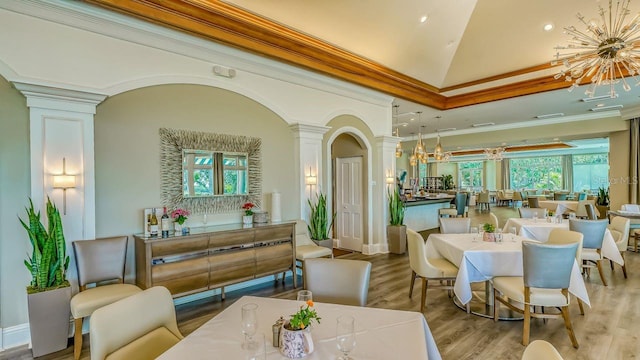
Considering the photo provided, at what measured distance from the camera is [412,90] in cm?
695

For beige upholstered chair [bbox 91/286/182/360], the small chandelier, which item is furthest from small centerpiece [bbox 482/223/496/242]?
the small chandelier

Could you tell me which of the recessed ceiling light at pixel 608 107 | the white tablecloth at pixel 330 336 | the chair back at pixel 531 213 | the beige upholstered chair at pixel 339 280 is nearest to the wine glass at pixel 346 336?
the white tablecloth at pixel 330 336

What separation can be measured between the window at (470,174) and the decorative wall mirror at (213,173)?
20544mm

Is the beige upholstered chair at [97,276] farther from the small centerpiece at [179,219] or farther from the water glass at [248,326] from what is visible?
the water glass at [248,326]

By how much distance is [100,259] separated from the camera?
3.40 m

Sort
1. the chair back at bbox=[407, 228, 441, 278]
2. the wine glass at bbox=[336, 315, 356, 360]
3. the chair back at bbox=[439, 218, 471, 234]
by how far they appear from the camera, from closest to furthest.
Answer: the wine glass at bbox=[336, 315, 356, 360], the chair back at bbox=[407, 228, 441, 278], the chair back at bbox=[439, 218, 471, 234]

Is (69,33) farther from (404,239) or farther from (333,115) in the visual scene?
(404,239)

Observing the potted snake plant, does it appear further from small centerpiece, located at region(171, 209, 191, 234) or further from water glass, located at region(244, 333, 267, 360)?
water glass, located at region(244, 333, 267, 360)

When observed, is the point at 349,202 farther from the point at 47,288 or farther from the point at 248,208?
the point at 47,288

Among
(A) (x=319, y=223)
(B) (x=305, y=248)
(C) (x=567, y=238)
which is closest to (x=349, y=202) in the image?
(A) (x=319, y=223)

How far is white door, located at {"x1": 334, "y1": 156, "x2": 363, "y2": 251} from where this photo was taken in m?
7.08

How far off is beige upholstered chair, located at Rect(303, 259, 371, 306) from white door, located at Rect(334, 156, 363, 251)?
459 cm

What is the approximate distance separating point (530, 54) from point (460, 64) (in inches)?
47.6

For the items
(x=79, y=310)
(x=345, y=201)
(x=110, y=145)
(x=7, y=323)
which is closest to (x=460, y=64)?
(x=345, y=201)
